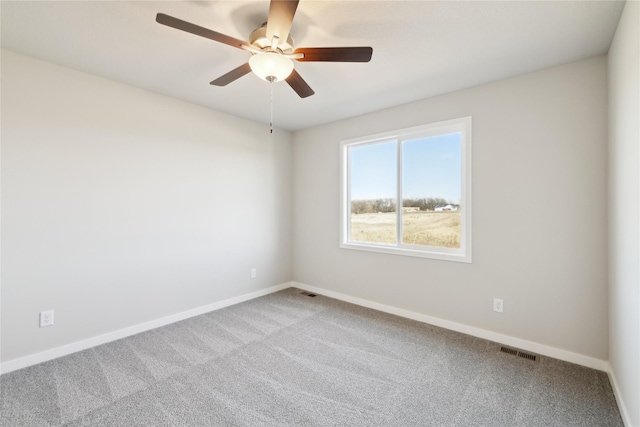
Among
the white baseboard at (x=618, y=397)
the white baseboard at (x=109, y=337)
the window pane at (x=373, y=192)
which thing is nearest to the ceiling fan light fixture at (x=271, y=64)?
the window pane at (x=373, y=192)

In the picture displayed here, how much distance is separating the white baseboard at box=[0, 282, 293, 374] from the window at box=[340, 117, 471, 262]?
5.91ft

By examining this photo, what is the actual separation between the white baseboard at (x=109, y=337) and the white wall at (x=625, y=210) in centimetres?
357

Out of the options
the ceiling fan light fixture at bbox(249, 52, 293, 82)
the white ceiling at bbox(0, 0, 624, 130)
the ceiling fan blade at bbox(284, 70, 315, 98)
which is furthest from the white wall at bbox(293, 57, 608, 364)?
the ceiling fan light fixture at bbox(249, 52, 293, 82)

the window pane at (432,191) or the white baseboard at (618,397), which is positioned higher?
the window pane at (432,191)

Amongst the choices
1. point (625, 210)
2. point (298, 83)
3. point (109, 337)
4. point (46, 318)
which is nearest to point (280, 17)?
point (298, 83)

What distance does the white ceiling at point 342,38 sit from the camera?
172 centimetres

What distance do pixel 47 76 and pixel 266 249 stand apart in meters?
2.87

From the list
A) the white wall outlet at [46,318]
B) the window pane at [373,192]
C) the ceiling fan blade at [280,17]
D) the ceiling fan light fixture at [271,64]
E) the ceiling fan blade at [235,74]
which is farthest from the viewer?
the window pane at [373,192]

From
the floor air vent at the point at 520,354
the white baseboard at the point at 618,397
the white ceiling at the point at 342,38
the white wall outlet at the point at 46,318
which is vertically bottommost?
the floor air vent at the point at 520,354

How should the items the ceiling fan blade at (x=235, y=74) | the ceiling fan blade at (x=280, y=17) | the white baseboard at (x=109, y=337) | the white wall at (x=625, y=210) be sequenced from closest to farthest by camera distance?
the ceiling fan blade at (x=280, y=17)
the white wall at (x=625, y=210)
the ceiling fan blade at (x=235, y=74)
the white baseboard at (x=109, y=337)

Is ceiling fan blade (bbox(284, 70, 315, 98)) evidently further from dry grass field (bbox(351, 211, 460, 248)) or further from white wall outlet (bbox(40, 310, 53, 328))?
white wall outlet (bbox(40, 310, 53, 328))

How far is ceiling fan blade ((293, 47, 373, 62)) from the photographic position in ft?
5.48

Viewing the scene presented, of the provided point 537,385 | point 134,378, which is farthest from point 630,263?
point 134,378

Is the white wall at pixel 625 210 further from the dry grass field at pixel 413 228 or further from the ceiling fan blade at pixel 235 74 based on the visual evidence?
the ceiling fan blade at pixel 235 74
